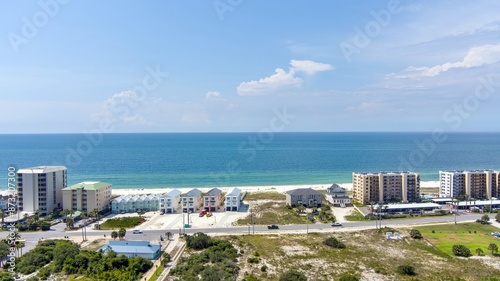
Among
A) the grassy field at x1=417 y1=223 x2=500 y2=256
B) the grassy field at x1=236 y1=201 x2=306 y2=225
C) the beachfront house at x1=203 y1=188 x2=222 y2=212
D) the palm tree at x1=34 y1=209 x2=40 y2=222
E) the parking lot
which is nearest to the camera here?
the grassy field at x1=417 y1=223 x2=500 y2=256

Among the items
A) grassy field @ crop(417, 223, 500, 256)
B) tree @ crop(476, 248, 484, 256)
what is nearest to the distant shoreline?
grassy field @ crop(417, 223, 500, 256)

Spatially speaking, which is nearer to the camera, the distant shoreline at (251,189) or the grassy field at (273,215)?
the grassy field at (273,215)

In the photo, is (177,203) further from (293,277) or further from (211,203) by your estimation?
(293,277)

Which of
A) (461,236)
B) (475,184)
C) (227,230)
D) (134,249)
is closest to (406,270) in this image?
(461,236)

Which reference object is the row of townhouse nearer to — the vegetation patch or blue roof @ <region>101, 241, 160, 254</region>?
blue roof @ <region>101, 241, 160, 254</region>

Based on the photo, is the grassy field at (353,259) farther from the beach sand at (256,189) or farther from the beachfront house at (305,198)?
the beach sand at (256,189)

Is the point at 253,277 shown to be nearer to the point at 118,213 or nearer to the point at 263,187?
the point at 118,213

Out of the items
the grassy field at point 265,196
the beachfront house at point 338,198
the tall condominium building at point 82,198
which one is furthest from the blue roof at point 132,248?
the beachfront house at point 338,198
